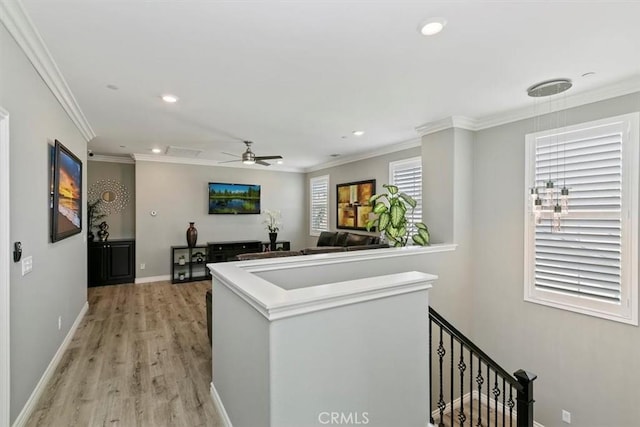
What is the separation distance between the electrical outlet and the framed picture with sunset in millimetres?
554

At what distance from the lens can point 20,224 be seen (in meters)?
2.14

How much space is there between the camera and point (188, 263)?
22.3 feet

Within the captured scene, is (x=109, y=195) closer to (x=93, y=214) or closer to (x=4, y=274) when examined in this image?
(x=93, y=214)

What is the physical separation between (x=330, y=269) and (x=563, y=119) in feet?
9.55

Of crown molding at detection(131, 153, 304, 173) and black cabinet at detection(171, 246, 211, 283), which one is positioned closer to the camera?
crown molding at detection(131, 153, 304, 173)

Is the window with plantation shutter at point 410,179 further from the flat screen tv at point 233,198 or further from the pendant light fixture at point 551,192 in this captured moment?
the flat screen tv at point 233,198

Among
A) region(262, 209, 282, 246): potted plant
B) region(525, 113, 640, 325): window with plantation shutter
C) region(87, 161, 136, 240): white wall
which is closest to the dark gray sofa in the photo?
region(262, 209, 282, 246): potted plant

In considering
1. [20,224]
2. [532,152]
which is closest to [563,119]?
[532,152]

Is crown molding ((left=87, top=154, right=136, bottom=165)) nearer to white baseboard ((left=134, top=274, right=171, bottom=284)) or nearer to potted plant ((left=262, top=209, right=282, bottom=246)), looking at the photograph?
white baseboard ((left=134, top=274, right=171, bottom=284))

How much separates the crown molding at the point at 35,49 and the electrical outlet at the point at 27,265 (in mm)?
1455

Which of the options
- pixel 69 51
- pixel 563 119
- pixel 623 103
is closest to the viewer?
pixel 69 51

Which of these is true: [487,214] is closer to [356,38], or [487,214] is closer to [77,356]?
[356,38]

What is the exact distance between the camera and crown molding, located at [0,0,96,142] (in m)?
1.81

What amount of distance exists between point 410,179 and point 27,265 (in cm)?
491
